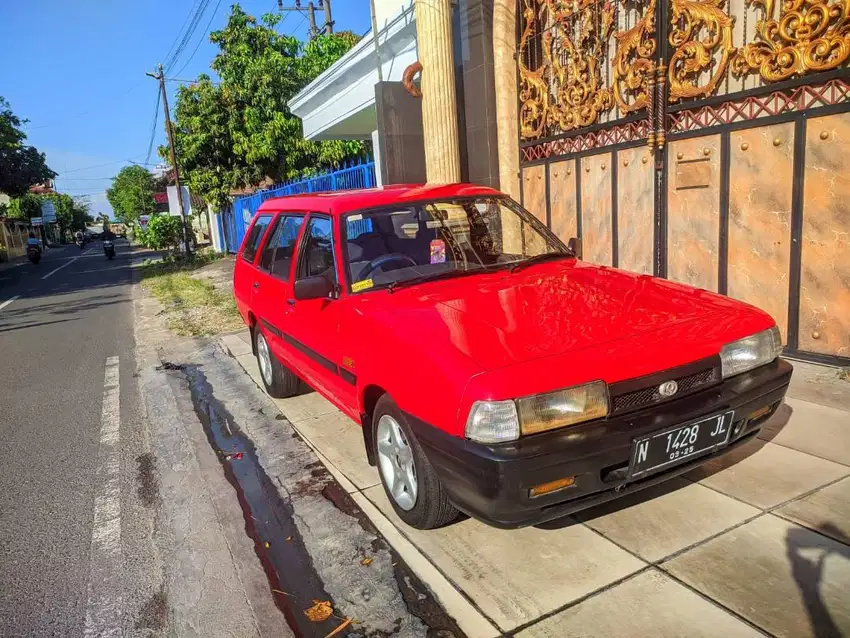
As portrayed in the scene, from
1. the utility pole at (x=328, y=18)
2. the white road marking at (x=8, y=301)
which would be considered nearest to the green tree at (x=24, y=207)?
the utility pole at (x=328, y=18)

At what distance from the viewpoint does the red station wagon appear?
2.54m

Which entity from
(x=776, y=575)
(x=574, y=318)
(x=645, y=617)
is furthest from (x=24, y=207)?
(x=776, y=575)

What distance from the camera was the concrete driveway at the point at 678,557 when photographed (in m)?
2.42

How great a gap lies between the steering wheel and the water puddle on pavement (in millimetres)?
1431

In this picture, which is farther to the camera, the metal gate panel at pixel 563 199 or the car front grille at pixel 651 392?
the metal gate panel at pixel 563 199

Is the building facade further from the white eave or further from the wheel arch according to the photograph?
the wheel arch

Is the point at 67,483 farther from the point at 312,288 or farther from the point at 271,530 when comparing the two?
the point at 312,288

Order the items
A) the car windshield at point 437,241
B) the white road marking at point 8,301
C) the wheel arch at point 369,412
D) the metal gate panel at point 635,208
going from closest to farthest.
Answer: the wheel arch at point 369,412 < the car windshield at point 437,241 < the metal gate panel at point 635,208 < the white road marking at point 8,301

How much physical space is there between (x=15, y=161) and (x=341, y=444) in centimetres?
3739

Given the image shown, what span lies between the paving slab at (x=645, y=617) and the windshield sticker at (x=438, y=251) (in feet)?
6.86

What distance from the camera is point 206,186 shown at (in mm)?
23141

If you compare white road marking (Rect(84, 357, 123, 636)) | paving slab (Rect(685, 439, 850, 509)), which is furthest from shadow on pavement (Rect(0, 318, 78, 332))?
paving slab (Rect(685, 439, 850, 509))

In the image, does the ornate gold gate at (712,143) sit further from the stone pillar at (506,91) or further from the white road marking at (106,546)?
the white road marking at (106,546)

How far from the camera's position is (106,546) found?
3.41m
